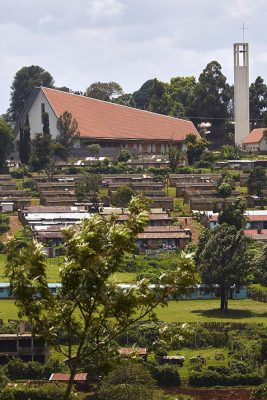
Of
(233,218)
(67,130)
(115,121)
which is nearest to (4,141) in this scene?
(67,130)

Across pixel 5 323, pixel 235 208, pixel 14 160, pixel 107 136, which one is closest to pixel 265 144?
pixel 107 136

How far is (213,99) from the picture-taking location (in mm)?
65000

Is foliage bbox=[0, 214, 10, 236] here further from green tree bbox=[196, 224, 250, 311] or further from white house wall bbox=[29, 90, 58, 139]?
white house wall bbox=[29, 90, 58, 139]

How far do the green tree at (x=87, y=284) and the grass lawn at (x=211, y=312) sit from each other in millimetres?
20387

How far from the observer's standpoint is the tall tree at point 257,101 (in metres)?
66.4

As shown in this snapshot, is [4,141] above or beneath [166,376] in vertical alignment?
above

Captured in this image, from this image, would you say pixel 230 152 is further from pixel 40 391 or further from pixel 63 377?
pixel 40 391

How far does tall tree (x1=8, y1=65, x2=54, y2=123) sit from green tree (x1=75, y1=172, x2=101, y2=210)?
28088 mm

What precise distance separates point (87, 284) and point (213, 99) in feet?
188

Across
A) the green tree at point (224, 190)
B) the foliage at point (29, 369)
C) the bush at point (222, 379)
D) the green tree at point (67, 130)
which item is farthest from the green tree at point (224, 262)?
the green tree at point (67, 130)

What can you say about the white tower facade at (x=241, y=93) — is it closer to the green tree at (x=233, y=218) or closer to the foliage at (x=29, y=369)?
the green tree at (x=233, y=218)

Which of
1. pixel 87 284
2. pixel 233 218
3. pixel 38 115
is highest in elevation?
Answer: pixel 38 115

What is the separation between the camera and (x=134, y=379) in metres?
22.9

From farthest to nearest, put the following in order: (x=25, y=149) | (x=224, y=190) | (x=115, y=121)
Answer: (x=115, y=121)
(x=25, y=149)
(x=224, y=190)
